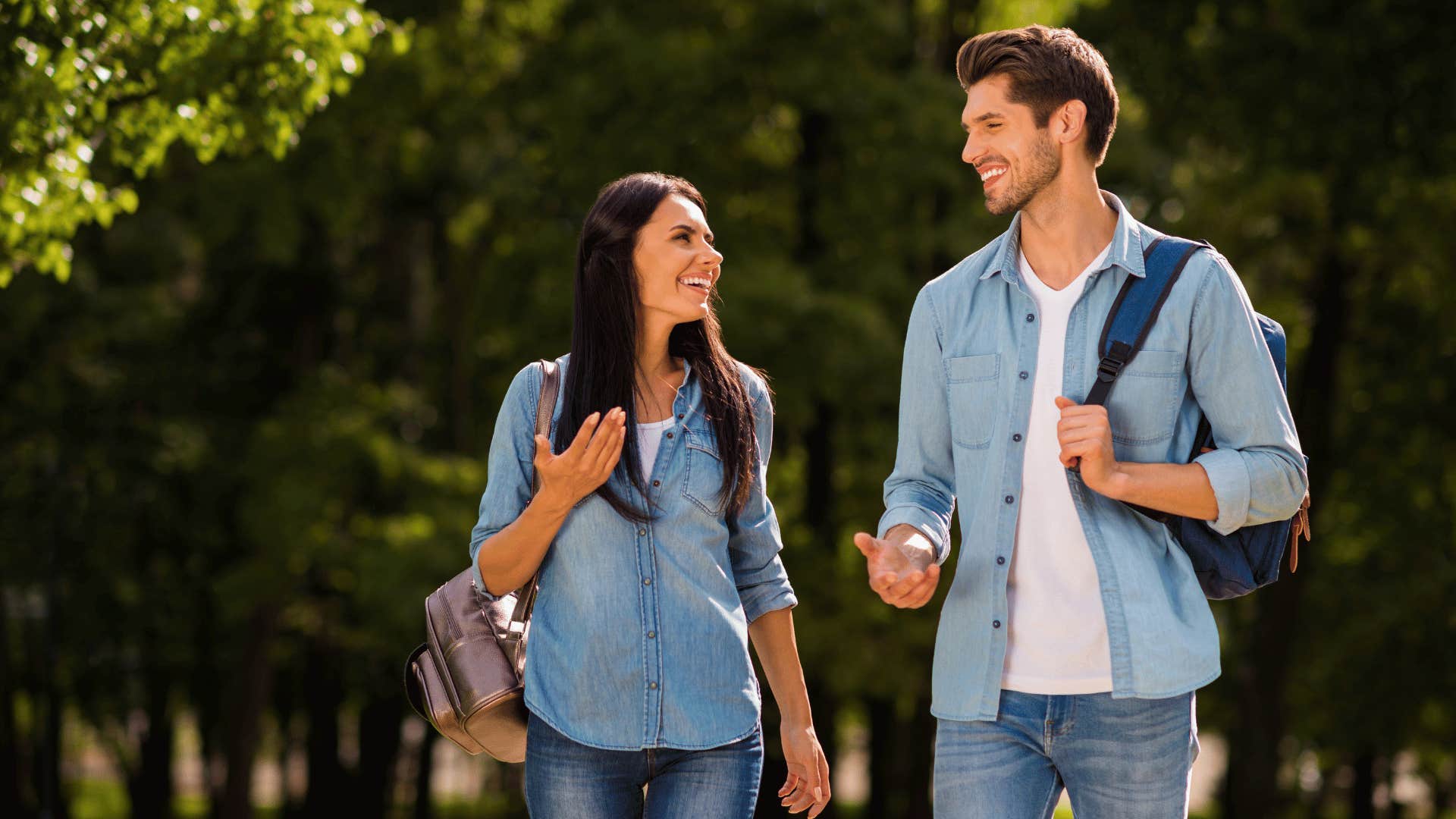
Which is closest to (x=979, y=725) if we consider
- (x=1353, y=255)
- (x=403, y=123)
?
(x=403, y=123)

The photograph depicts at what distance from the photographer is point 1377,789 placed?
23.1m

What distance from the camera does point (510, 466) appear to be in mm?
3555

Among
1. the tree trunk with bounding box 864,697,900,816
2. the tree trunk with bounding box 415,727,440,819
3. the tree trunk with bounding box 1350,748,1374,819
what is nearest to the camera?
the tree trunk with bounding box 864,697,900,816

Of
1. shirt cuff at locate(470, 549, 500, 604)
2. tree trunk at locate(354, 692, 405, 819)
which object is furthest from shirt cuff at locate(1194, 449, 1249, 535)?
tree trunk at locate(354, 692, 405, 819)

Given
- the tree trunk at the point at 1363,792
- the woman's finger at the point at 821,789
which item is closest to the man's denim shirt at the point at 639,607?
the woman's finger at the point at 821,789

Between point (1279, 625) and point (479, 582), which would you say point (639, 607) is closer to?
point (479, 582)

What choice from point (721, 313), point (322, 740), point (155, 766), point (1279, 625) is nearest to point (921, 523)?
point (721, 313)

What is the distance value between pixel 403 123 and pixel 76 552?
750cm

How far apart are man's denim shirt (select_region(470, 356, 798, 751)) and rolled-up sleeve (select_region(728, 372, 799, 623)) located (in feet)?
0.29

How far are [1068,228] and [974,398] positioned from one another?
40 cm

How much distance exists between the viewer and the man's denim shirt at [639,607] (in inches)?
134

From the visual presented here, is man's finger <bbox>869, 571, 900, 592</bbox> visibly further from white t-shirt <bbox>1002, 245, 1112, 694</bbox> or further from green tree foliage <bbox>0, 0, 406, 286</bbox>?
green tree foliage <bbox>0, 0, 406, 286</bbox>

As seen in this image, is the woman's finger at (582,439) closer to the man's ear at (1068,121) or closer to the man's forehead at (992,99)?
the man's forehead at (992,99)

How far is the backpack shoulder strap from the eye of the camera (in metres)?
3.18
